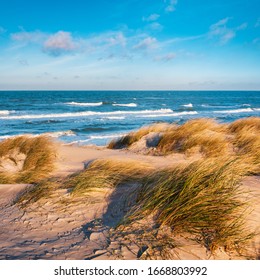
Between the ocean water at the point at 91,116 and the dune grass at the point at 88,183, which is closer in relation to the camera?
the dune grass at the point at 88,183

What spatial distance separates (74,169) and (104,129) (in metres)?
13.4

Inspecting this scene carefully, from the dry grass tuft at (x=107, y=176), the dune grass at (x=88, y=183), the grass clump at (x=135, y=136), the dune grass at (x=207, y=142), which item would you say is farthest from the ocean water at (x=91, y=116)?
the dune grass at (x=88, y=183)

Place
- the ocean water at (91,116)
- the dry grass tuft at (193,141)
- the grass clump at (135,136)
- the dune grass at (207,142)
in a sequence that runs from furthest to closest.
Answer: the ocean water at (91,116)
the grass clump at (135,136)
the dry grass tuft at (193,141)
the dune grass at (207,142)

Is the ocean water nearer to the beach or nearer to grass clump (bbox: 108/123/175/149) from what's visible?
grass clump (bbox: 108/123/175/149)

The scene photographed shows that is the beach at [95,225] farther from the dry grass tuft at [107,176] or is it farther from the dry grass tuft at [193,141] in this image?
the dry grass tuft at [193,141]

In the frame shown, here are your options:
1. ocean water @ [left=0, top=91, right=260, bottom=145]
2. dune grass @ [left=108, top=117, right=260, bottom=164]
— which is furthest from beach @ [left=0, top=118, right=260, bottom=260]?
ocean water @ [left=0, top=91, right=260, bottom=145]

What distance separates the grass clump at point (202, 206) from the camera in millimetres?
2559

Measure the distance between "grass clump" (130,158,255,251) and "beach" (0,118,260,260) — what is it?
66 mm

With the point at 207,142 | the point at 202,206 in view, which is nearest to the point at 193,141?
the point at 207,142

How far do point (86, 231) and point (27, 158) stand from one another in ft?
13.0

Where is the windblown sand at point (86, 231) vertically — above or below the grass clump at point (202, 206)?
below

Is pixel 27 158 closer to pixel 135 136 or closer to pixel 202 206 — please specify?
pixel 135 136

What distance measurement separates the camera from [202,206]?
2.80 metres
